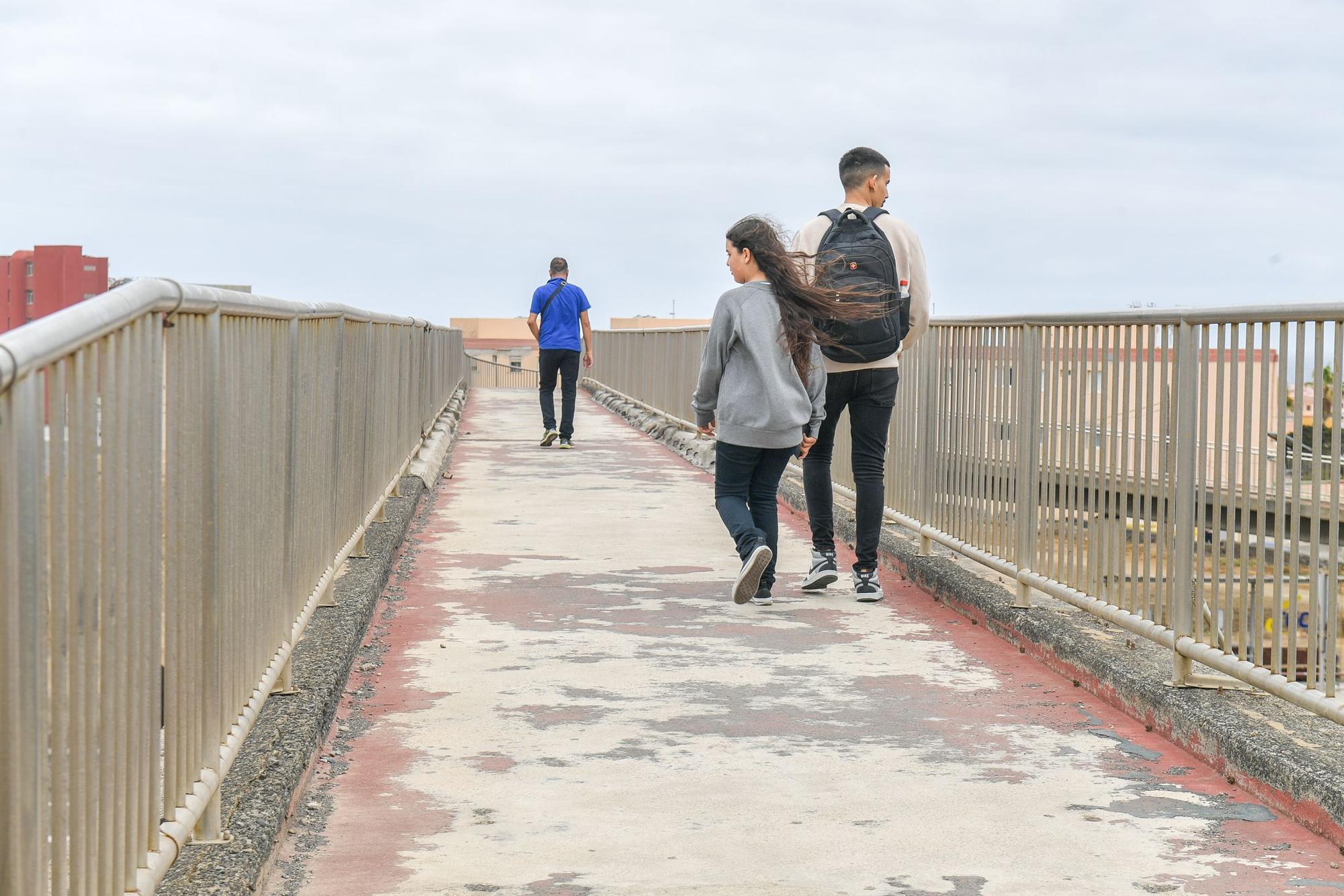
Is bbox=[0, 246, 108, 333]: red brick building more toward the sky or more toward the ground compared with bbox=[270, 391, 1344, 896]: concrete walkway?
more toward the sky

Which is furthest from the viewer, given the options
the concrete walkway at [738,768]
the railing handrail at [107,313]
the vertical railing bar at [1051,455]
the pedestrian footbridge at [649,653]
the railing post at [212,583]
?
the vertical railing bar at [1051,455]

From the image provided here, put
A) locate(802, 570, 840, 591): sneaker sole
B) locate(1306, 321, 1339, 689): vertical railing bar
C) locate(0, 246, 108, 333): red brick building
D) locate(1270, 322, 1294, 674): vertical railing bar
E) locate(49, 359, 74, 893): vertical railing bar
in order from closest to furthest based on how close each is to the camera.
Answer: locate(49, 359, 74, 893): vertical railing bar, locate(1306, 321, 1339, 689): vertical railing bar, locate(1270, 322, 1294, 674): vertical railing bar, locate(802, 570, 840, 591): sneaker sole, locate(0, 246, 108, 333): red brick building

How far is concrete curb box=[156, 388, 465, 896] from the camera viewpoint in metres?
3.39

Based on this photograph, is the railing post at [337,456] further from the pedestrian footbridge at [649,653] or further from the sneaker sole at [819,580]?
the sneaker sole at [819,580]

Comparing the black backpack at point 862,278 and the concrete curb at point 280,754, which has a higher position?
the black backpack at point 862,278

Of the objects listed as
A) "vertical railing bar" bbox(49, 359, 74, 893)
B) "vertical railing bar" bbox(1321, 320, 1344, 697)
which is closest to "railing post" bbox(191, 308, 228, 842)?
"vertical railing bar" bbox(49, 359, 74, 893)

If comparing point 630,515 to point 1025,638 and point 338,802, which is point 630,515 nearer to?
point 1025,638

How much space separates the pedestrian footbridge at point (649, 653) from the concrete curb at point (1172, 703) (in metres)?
0.04

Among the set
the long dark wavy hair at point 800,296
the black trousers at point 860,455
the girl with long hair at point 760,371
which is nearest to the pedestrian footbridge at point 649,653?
the black trousers at point 860,455

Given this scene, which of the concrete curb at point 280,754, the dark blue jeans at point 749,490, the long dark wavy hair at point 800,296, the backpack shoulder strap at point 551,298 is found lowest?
the concrete curb at point 280,754

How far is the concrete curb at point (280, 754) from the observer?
3.39 metres

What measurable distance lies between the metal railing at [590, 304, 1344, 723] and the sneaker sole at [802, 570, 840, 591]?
61cm

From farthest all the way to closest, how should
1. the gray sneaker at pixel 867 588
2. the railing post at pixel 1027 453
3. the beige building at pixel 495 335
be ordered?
the beige building at pixel 495 335 → the gray sneaker at pixel 867 588 → the railing post at pixel 1027 453

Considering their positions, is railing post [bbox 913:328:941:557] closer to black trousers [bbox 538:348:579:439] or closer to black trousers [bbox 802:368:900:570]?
black trousers [bbox 802:368:900:570]
